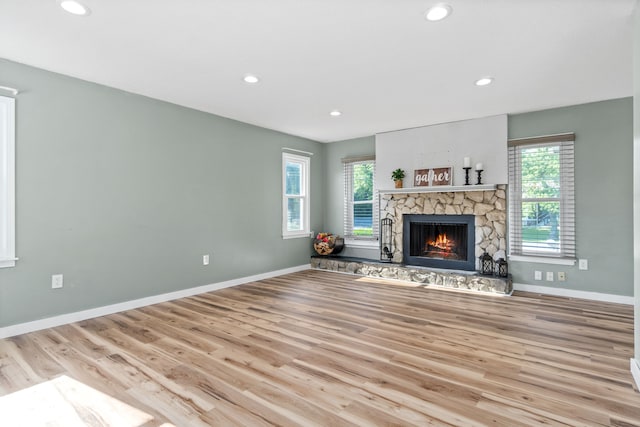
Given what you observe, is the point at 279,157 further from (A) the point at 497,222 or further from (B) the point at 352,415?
(B) the point at 352,415

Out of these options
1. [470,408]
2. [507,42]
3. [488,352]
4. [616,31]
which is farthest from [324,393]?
[616,31]

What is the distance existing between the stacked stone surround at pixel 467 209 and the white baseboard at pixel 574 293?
54cm

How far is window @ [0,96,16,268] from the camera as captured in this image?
2920mm

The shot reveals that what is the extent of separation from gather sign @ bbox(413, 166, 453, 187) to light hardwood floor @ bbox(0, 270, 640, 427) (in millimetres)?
1891

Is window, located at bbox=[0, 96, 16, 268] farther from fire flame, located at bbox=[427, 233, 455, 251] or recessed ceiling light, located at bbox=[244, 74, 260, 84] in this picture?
fire flame, located at bbox=[427, 233, 455, 251]

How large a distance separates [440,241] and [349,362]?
3.41 metres

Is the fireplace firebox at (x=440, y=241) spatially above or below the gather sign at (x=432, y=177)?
below

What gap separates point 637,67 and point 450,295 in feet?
9.63

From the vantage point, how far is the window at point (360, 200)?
6016 mm

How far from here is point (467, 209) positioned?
16.4 ft

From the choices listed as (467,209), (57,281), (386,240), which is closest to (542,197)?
(467,209)

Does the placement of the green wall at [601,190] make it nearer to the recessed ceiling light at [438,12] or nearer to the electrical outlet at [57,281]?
the recessed ceiling light at [438,12]

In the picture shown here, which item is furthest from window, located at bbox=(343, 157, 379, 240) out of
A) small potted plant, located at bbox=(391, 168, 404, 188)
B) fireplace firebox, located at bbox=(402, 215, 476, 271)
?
fireplace firebox, located at bbox=(402, 215, 476, 271)

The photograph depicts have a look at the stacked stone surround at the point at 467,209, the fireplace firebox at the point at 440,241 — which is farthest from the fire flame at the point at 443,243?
the stacked stone surround at the point at 467,209
